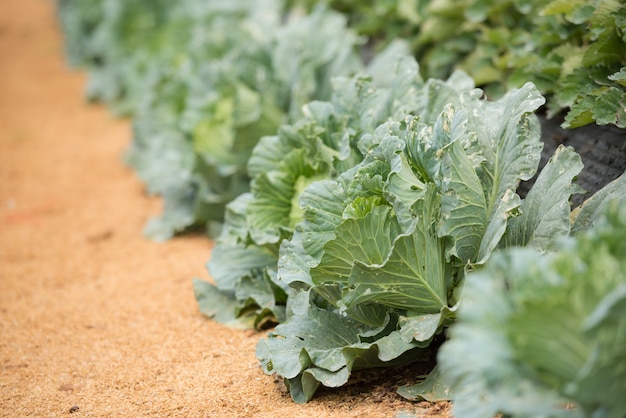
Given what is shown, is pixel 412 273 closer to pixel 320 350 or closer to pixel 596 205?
pixel 320 350

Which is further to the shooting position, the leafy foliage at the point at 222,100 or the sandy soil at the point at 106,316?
the leafy foliage at the point at 222,100

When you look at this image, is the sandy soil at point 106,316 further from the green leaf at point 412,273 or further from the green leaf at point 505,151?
the green leaf at point 505,151

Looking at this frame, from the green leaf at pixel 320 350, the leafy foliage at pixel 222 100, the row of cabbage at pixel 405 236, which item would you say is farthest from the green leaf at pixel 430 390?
the leafy foliage at pixel 222 100

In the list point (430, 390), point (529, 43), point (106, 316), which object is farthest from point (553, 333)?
point (106, 316)

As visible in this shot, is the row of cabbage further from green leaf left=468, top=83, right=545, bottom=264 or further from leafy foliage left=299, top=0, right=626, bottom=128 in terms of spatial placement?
leafy foliage left=299, top=0, right=626, bottom=128

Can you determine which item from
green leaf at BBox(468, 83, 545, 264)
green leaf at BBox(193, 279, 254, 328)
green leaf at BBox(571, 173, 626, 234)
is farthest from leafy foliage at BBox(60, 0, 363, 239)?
green leaf at BBox(571, 173, 626, 234)

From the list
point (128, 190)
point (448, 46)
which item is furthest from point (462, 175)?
point (128, 190)

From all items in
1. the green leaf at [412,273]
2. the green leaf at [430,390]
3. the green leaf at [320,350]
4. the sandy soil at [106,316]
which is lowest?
the sandy soil at [106,316]

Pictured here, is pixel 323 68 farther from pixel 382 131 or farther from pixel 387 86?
pixel 382 131
